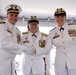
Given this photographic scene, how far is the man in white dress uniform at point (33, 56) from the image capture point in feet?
7.86

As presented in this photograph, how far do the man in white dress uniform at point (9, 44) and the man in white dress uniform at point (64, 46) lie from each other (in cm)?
37

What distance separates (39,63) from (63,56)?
1.31 ft

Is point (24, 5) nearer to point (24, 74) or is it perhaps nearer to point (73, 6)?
point (73, 6)

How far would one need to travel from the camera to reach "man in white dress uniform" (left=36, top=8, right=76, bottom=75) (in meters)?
2.17

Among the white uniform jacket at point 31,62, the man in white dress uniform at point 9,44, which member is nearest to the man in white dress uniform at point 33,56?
the white uniform jacket at point 31,62

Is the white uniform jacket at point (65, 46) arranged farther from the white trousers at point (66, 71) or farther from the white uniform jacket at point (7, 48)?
the white uniform jacket at point (7, 48)

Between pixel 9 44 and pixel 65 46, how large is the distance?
2.34 ft

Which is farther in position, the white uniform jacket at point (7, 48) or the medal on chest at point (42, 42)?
the medal on chest at point (42, 42)

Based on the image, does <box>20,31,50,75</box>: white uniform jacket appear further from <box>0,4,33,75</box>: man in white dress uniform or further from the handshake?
<box>0,4,33,75</box>: man in white dress uniform

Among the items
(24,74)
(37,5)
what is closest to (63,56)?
(24,74)

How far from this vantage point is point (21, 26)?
3.87 meters

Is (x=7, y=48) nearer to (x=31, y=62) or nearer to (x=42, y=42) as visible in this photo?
(x=31, y=62)

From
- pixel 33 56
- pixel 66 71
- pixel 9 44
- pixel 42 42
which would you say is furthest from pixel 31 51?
pixel 66 71

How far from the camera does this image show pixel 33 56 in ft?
7.91
